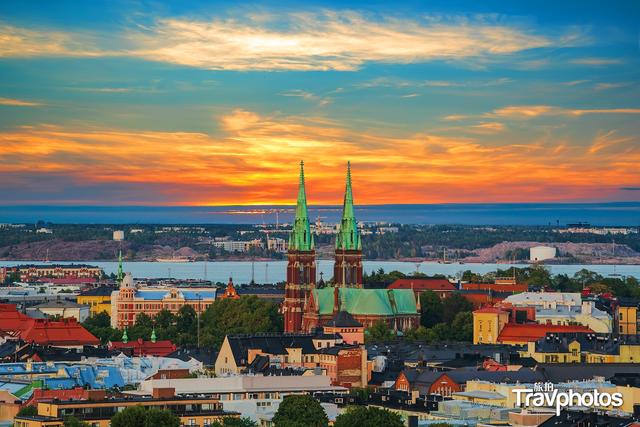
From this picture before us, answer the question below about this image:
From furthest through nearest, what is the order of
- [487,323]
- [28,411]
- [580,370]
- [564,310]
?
[564,310] < [487,323] < [580,370] < [28,411]

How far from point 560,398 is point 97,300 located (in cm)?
11284

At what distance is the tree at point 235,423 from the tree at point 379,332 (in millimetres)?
50842

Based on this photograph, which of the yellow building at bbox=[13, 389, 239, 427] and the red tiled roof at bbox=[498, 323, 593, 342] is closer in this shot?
the yellow building at bbox=[13, 389, 239, 427]

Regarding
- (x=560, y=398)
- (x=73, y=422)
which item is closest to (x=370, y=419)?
(x=560, y=398)

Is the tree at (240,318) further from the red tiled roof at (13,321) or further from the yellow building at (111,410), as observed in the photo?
the yellow building at (111,410)

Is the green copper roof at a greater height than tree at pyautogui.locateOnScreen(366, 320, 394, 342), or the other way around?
the green copper roof

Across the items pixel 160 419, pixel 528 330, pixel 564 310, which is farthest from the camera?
pixel 564 310

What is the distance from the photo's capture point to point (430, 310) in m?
135

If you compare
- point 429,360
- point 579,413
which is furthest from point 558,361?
point 579,413

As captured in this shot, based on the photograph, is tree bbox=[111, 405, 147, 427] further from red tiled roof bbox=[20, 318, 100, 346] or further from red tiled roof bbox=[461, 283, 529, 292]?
red tiled roof bbox=[461, 283, 529, 292]

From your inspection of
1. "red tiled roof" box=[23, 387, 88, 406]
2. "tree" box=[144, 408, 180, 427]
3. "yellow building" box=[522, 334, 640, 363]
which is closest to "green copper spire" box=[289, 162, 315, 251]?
"yellow building" box=[522, 334, 640, 363]

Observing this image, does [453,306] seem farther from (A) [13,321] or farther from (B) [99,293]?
(B) [99,293]

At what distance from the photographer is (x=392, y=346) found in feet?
359

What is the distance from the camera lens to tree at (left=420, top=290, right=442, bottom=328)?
134 metres
